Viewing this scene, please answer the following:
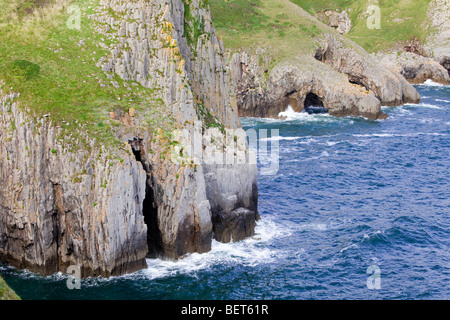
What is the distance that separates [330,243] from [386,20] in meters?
144

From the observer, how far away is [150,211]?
54750 millimetres

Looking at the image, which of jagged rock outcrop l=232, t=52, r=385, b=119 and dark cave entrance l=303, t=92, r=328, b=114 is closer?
jagged rock outcrop l=232, t=52, r=385, b=119

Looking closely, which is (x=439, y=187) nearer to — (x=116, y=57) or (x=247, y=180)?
(x=247, y=180)

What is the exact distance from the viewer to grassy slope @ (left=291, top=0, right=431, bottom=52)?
173250mm

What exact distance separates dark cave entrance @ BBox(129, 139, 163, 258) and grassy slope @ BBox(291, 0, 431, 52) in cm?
13114

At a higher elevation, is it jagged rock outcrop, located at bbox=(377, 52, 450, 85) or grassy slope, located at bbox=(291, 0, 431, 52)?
grassy slope, located at bbox=(291, 0, 431, 52)
